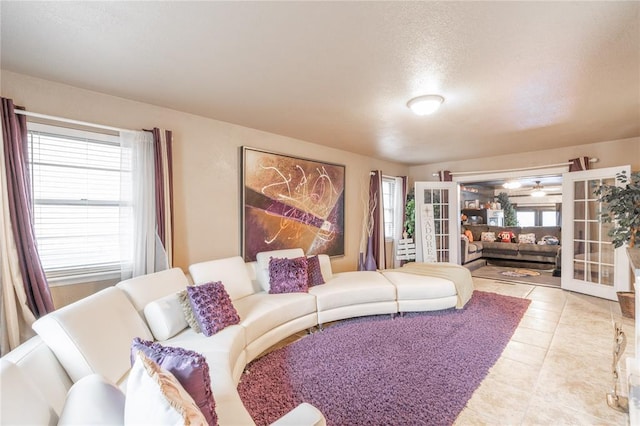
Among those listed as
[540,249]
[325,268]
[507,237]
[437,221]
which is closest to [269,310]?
[325,268]

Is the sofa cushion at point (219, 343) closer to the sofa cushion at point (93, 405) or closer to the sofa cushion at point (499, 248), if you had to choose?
the sofa cushion at point (93, 405)

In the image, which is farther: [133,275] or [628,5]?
[133,275]

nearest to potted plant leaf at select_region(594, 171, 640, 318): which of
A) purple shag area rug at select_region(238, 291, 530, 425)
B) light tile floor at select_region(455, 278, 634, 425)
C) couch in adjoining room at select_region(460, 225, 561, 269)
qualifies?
light tile floor at select_region(455, 278, 634, 425)

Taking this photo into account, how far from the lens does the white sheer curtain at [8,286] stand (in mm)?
1982

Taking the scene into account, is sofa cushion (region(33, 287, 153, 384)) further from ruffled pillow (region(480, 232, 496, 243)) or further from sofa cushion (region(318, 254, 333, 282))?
ruffled pillow (region(480, 232, 496, 243))

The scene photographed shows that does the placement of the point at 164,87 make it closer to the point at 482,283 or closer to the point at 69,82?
the point at 69,82

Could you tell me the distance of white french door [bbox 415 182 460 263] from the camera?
589 cm

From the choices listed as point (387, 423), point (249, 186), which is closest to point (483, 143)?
point (249, 186)

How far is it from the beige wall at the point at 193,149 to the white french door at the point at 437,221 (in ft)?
10.7

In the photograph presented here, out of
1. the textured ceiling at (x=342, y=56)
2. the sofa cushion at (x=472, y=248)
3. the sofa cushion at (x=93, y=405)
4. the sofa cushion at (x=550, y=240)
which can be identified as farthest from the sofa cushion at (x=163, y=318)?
the sofa cushion at (x=550, y=240)

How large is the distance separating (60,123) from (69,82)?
34 centimetres

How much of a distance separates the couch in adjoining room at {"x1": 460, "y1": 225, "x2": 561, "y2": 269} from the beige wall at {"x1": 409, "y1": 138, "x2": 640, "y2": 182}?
1840 mm

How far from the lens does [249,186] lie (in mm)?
3619

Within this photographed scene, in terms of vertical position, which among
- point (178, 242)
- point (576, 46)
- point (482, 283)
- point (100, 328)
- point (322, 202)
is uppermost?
point (576, 46)
